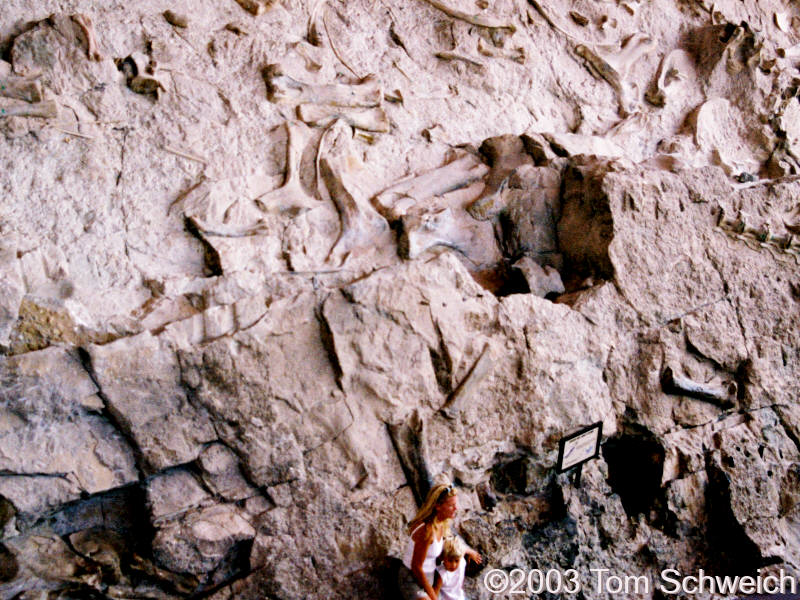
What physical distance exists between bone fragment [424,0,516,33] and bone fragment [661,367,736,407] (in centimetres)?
253

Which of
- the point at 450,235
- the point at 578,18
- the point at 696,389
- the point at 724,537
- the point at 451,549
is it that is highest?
the point at 578,18

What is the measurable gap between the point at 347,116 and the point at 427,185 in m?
0.58

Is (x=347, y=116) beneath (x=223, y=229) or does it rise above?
above

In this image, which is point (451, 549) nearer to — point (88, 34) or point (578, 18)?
point (88, 34)

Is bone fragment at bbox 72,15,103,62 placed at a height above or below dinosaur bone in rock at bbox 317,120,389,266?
above

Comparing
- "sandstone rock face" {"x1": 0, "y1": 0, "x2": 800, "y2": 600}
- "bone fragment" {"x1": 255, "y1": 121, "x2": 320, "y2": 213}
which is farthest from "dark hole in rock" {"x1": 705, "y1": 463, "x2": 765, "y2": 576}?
"bone fragment" {"x1": 255, "y1": 121, "x2": 320, "y2": 213}

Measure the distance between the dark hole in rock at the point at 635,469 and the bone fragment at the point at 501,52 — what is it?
8.66ft

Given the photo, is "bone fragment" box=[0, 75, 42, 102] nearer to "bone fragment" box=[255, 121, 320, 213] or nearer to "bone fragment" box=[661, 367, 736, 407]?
"bone fragment" box=[255, 121, 320, 213]

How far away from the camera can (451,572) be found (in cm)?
281

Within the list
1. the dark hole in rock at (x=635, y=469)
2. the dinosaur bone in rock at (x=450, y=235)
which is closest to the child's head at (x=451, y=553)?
the dark hole in rock at (x=635, y=469)

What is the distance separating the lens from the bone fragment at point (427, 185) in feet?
12.4

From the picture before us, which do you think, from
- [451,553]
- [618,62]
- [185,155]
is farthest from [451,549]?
[618,62]

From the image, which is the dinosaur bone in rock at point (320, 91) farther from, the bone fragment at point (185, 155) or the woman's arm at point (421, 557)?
the woman's arm at point (421, 557)

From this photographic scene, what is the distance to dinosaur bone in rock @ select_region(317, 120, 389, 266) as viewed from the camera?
3.60 meters
